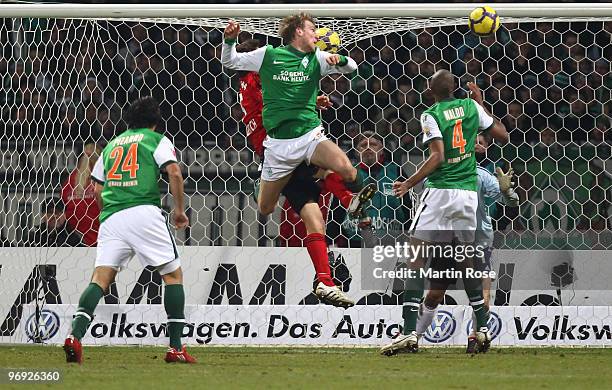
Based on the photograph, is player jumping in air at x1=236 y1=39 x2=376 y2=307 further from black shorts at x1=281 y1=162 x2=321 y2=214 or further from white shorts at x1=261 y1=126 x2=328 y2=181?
white shorts at x1=261 y1=126 x2=328 y2=181

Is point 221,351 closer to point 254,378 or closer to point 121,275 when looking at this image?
point 121,275

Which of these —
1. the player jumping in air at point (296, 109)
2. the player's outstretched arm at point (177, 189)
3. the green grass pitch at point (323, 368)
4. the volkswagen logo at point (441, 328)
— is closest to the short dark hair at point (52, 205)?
the green grass pitch at point (323, 368)

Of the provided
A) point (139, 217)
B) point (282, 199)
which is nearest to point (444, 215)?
point (139, 217)

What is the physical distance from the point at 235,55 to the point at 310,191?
122 cm

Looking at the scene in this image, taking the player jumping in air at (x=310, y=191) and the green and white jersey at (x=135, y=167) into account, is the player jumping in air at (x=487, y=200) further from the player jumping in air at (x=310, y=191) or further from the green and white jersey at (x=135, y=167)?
the green and white jersey at (x=135, y=167)

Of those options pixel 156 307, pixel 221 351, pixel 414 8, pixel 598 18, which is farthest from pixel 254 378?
pixel 598 18

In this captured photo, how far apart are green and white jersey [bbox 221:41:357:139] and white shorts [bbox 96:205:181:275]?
4.80 ft

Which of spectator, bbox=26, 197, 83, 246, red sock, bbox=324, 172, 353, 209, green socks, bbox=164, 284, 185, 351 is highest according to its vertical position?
red sock, bbox=324, 172, 353, 209

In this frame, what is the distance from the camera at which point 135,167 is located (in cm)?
775

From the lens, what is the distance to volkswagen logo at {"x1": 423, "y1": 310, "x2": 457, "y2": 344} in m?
10.2

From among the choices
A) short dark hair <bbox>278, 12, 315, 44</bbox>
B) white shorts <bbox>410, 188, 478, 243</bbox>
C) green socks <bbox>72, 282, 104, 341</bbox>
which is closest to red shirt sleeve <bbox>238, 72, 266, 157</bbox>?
short dark hair <bbox>278, 12, 315, 44</bbox>

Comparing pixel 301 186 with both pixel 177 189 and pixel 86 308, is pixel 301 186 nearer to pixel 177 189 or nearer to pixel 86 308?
pixel 177 189

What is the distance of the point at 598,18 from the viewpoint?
1005 cm

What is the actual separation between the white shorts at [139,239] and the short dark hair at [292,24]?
1924mm
